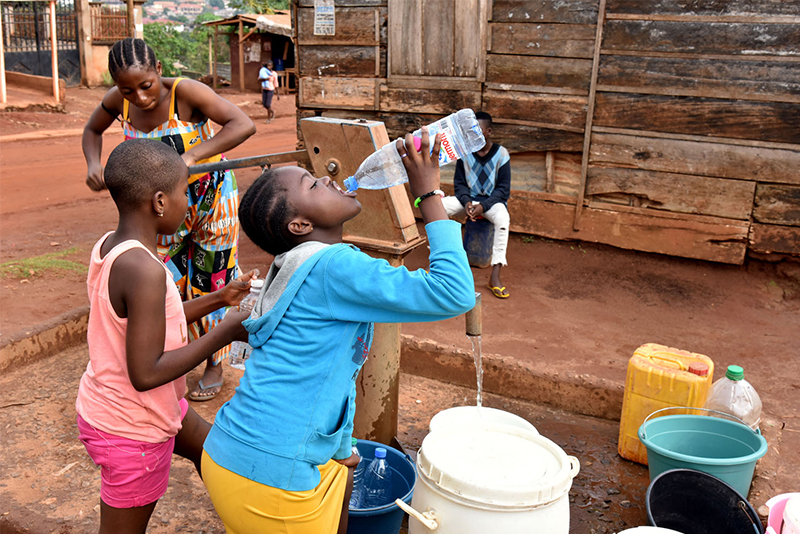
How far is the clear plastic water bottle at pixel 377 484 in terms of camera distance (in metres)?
2.42

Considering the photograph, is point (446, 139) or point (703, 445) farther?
point (703, 445)

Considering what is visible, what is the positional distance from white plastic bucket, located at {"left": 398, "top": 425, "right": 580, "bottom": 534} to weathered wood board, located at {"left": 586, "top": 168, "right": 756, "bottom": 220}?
14.3ft

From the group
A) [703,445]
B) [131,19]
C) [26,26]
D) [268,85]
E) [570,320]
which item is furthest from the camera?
[131,19]

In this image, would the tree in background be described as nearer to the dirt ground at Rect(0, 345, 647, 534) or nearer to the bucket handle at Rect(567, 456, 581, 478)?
the dirt ground at Rect(0, 345, 647, 534)

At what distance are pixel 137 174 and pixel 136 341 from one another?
1.49 feet

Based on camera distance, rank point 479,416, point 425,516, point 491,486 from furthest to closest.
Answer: point 479,416, point 425,516, point 491,486

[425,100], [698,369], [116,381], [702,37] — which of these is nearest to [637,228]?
[702,37]

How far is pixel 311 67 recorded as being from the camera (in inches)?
266

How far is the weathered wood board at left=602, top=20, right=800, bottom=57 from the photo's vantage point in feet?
17.1

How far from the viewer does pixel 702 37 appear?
541 centimetres

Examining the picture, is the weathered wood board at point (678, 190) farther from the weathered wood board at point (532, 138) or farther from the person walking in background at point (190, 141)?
the person walking in background at point (190, 141)

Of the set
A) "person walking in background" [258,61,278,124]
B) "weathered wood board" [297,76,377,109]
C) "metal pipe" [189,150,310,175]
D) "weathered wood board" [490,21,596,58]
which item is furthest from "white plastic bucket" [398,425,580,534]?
"person walking in background" [258,61,278,124]

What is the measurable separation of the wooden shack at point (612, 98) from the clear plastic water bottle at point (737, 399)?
3.15 m

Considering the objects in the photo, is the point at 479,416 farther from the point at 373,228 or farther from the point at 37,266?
the point at 37,266
